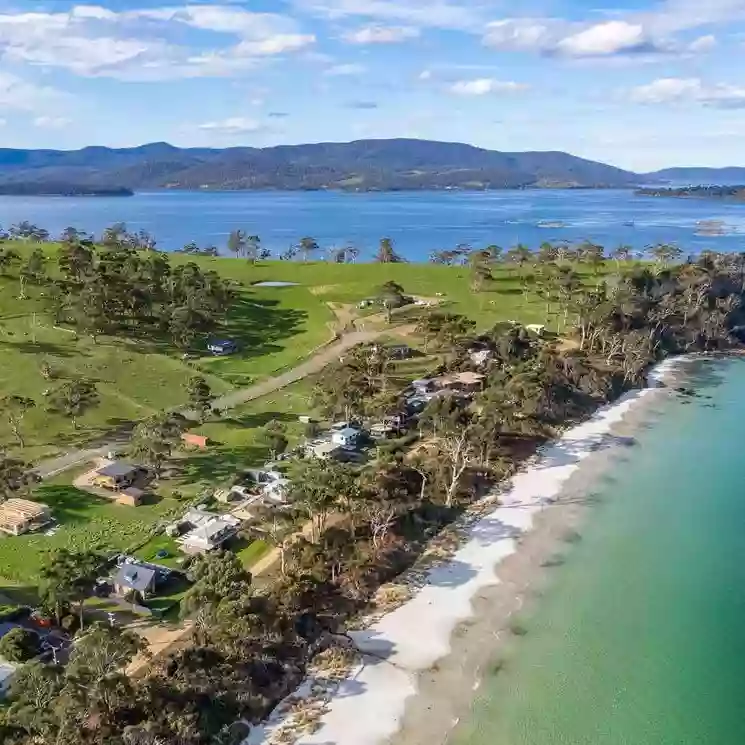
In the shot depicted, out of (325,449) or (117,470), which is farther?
(325,449)

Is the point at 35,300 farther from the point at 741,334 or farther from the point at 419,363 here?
the point at 741,334

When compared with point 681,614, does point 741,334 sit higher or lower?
higher

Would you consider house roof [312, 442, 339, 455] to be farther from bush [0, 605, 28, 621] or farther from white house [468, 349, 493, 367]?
white house [468, 349, 493, 367]

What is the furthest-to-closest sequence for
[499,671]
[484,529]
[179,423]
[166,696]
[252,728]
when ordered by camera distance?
[179,423], [484,529], [499,671], [252,728], [166,696]

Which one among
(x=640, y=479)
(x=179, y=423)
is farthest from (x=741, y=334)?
(x=179, y=423)

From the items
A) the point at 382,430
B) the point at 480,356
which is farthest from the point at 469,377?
the point at 382,430

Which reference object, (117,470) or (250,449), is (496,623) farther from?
(117,470)
